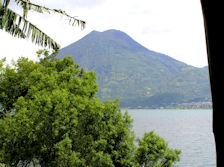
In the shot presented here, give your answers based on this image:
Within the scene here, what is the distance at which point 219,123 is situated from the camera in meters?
1.01

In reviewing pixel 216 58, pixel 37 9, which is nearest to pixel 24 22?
pixel 37 9

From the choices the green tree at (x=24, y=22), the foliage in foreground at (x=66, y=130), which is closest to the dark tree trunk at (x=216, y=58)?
the green tree at (x=24, y=22)

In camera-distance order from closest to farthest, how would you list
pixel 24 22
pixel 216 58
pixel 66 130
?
pixel 216 58 → pixel 24 22 → pixel 66 130

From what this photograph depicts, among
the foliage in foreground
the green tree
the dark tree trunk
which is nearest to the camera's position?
the dark tree trunk

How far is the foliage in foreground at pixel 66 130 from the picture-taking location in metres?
A: 14.7

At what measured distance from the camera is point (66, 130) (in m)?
15.2

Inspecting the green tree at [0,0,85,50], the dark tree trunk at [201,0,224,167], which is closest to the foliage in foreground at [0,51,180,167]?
the green tree at [0,0,85,50]

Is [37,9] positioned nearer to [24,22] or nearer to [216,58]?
[24,22]

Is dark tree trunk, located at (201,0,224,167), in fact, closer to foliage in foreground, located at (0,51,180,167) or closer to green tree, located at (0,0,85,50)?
green tree, located at (0,0,85,50)

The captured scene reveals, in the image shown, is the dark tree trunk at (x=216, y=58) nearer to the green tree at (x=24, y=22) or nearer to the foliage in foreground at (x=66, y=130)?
the green tree at (x=24, y=22)

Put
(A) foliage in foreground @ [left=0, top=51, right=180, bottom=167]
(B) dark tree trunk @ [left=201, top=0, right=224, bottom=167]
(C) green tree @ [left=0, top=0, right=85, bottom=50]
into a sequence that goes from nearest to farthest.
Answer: (B) dark tree trunk @ [left=201, top=0, right=224, bottom=167]
(C) green tree @ [left=0, top=0, right=85, bottom=50]
(A) foliage in foreground @ [left=0, top=51, right=180, bottom=167]

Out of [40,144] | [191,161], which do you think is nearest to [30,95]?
[40,144]

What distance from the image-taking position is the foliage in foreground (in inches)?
579

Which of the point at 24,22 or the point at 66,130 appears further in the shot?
the point at 66,130
